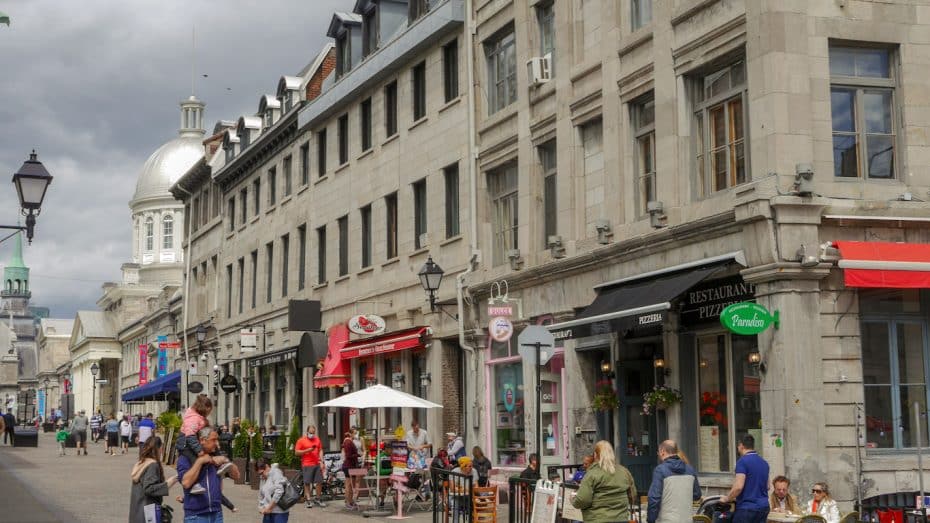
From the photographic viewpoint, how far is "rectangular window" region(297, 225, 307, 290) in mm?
37969

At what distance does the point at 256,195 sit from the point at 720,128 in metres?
28.0

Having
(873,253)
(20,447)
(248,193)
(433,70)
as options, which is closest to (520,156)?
(433,70)

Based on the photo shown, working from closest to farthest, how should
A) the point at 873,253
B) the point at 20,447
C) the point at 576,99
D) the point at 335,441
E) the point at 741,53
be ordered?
the point at 873,253
the point at 741,53
the point at 576,99
the point at 335,441
the point at 20,447

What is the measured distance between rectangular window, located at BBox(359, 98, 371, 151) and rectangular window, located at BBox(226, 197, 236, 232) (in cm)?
1468

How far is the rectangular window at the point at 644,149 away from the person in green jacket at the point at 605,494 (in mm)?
8556

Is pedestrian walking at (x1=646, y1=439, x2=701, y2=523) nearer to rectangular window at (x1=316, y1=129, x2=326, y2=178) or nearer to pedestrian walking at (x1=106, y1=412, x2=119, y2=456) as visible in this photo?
rectangular window at (x1=316, y1=129, x2=326, y2=178)

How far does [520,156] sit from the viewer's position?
2442 centimetres

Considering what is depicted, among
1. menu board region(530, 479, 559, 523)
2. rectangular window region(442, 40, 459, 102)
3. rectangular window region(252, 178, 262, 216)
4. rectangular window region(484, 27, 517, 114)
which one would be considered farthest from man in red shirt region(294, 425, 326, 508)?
rectangular window region(252, 178, 262, 216)

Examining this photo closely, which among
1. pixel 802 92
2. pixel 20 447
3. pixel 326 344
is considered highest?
pixel 802 92

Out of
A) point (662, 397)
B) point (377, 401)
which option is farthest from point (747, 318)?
point (377, 401)

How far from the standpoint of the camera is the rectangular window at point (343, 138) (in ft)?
114

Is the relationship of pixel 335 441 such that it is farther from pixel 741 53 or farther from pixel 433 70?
pixel 741 53

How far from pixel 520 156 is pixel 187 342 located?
32977 mm

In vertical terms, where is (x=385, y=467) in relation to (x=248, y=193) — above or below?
below
